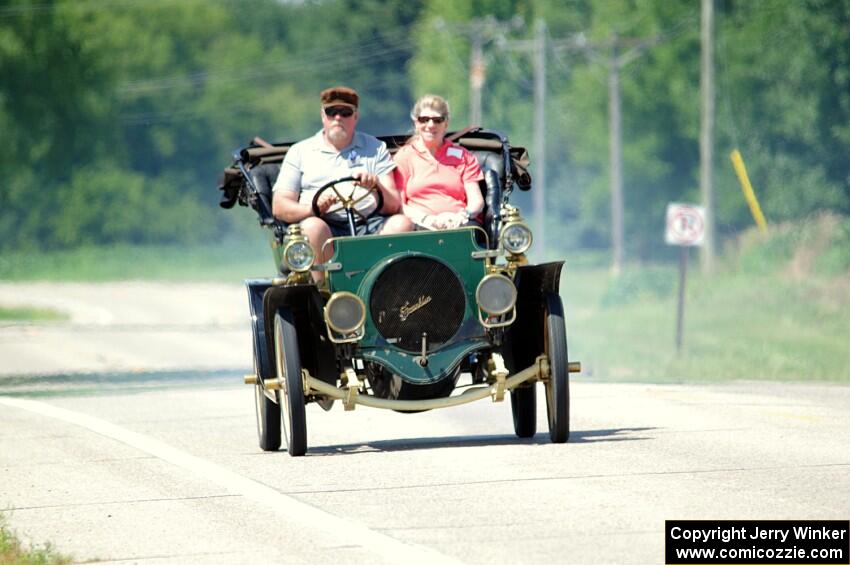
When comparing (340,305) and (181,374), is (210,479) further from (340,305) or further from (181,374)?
(181,374)

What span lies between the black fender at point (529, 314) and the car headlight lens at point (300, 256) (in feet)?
4.38

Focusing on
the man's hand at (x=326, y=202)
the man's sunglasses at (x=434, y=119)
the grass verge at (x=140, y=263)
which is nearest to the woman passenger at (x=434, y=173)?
the man's sunglasses at (x=434, y=119)

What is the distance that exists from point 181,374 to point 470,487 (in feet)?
53.9

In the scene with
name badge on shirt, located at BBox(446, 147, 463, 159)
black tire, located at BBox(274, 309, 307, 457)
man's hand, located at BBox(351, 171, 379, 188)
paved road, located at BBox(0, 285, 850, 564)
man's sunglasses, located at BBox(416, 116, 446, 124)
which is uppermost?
man's sunglasses, located at BBox(416, 116, 446, 124)

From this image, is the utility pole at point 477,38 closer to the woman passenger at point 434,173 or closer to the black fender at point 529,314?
the woman passenger at point 434,173

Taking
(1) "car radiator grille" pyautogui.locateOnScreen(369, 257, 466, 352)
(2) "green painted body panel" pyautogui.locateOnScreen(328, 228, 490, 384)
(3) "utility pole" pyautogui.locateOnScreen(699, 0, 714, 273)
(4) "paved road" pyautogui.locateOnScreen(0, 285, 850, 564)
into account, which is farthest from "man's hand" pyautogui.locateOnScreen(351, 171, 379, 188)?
(3) "utility pole" pyautogui.locateOnScreen(699, 0, 714, 273)

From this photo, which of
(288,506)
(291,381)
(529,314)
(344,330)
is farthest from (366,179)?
(288,506)

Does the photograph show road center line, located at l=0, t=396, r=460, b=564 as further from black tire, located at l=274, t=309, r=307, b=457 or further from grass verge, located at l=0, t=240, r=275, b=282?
grass verge, located at l=0, t=240, r=275, b=282

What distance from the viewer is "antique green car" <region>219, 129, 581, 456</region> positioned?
1146cm

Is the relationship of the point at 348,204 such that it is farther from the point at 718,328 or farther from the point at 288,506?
the point at 718,328

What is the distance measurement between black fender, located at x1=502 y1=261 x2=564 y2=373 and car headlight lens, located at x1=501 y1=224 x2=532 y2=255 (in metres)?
0.22

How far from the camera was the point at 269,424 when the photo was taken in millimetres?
12383

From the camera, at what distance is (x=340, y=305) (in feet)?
37.2

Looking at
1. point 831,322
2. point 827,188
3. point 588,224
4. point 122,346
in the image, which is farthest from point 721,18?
point 122,346
